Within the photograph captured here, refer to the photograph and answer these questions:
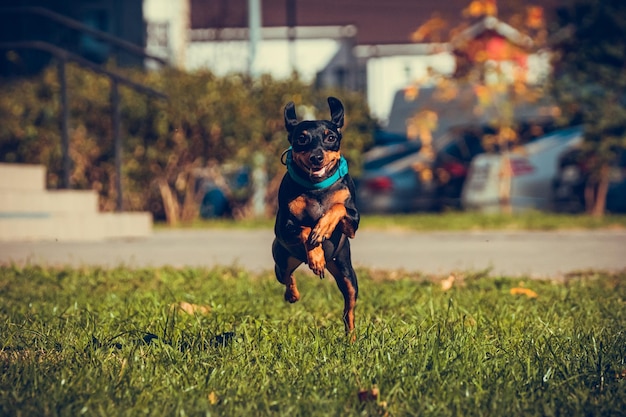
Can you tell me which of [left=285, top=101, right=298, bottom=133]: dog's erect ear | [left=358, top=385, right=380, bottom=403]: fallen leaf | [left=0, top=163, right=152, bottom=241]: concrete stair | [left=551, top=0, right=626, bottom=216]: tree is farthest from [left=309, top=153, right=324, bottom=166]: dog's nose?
[left=551, top=0, right=626, bottom=216]: tree

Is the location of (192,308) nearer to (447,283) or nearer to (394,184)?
(447,283)

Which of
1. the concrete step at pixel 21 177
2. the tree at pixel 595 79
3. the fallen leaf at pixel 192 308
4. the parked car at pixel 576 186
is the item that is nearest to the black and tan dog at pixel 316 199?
the fallen leaf at pixel 192 308

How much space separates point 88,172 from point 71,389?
1096cm

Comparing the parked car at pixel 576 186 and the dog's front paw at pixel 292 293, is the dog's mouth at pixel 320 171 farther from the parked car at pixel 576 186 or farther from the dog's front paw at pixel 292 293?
the parked car at pixel 576 186

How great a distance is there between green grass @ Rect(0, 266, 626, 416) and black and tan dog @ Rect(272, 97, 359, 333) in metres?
0.41

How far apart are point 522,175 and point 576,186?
0.88 m

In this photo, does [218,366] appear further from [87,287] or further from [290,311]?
[87,287]

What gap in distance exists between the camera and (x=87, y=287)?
6.49m

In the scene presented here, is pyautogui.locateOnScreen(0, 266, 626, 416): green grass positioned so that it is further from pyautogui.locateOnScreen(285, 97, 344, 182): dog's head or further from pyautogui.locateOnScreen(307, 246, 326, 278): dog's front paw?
pyautogui.locateOnScreen(285, 97, 344, 182): dog's head

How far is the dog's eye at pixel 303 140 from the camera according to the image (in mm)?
4047

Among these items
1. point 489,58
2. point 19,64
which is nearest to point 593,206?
point 489,58

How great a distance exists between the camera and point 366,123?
16.0m

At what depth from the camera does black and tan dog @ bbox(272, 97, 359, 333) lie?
4.03 m

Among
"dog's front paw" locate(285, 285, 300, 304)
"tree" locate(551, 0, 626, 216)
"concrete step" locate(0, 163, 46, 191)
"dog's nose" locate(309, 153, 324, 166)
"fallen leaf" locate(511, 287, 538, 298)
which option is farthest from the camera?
"tree" locate(551, 0, 626, 216)
